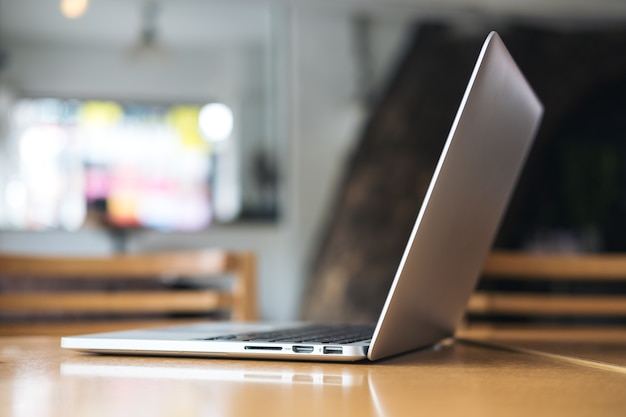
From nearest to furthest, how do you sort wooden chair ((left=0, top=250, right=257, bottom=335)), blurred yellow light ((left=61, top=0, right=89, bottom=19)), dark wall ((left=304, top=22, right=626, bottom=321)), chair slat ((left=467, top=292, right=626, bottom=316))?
wooden chair ((left=0, top=250, right=257, bottom=335)) < chair slat ((left=467, top=292, right=626, bottom=316)) < dark wall ((left=304, top=22, right=626, bottom=321)) < blurred yellow light ((left=61, top=0, right=89, bottom=19))

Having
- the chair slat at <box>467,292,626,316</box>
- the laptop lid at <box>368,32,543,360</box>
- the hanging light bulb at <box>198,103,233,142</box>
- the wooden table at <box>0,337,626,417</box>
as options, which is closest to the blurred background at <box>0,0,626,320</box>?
the hanging light bulb at <box>198,103,233,142</box>

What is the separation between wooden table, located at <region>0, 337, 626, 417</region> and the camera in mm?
310

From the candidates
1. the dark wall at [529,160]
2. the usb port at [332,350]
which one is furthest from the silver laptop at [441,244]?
the dark wall at [529,160]

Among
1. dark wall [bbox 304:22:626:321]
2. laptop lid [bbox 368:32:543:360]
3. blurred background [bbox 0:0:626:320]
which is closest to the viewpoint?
laptop lid [bbox 368:32:543:360]

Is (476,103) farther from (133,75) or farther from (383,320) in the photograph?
(133,75)

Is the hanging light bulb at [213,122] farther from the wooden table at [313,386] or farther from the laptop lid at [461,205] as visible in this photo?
the wooden table at [313,386]

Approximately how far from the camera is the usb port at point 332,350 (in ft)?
1.52

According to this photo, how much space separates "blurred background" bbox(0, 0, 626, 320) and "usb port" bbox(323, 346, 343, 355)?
3.68 meters

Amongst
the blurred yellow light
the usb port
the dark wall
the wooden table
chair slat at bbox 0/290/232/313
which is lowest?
the wooden table

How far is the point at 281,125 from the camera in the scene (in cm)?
461

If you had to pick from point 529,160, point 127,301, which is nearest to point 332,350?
point 127,301

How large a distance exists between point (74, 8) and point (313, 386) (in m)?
4.61

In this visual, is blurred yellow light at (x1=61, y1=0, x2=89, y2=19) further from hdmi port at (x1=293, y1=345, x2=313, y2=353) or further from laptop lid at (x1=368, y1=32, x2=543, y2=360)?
hdmi port at (x1=293, y1=345, x2=313, y2=353)

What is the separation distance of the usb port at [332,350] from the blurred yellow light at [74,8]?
445cm
